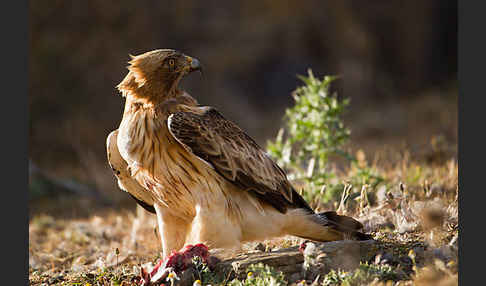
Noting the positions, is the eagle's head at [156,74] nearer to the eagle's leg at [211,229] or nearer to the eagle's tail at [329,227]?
the eagle's leg at [211,229]

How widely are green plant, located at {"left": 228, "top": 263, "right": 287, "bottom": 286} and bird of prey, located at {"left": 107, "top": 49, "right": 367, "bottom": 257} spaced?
1.66 feet

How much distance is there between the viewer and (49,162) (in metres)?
13.6

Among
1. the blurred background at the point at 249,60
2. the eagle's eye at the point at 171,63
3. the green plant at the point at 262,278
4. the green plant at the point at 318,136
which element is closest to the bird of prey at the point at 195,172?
the eagle's eye at the point at 171,63

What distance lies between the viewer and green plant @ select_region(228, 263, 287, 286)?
12.3 feet

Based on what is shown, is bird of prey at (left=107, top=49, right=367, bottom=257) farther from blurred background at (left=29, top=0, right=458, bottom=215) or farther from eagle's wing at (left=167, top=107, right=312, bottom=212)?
blurred background at (left=29, top=0, right=458, bottom=215)

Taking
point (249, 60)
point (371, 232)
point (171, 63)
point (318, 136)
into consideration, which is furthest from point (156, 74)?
point (249, 60)

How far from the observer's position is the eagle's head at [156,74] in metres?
4.55

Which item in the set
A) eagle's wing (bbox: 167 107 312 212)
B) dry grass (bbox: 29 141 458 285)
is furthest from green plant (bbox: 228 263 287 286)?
eagle's wing (bbox: 167 107 312 212)

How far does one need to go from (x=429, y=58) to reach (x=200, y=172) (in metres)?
14.7

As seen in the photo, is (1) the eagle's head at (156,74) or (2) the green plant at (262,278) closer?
(2) the green plant at (262,278)

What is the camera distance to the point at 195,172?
4.40 meters

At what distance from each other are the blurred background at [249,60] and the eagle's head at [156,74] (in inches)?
344

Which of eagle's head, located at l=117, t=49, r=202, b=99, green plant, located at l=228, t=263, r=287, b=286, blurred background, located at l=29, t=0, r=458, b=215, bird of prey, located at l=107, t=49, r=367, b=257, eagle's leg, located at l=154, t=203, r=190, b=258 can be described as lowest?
green plant, located at l=228, t=263, r=287, b=286

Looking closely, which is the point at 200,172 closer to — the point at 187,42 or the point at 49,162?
the point at 49,162
